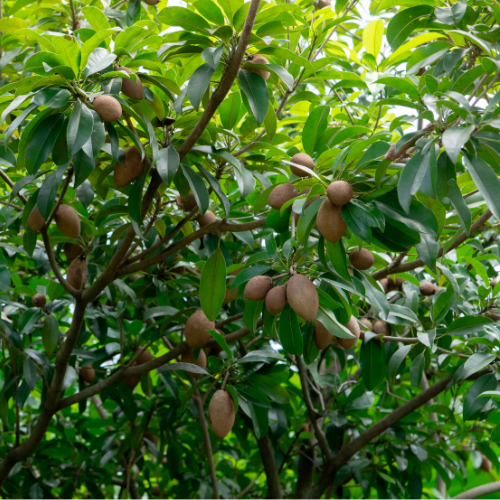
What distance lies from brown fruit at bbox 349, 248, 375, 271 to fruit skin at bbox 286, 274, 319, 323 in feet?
0.64

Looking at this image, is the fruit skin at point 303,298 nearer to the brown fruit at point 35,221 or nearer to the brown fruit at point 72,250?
the brown fruit at point 35,221

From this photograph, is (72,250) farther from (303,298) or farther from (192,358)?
(303,298)

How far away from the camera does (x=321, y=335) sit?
56.7 inches

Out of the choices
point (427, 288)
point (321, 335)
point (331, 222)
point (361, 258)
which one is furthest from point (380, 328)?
point (331, 222)

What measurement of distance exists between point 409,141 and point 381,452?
5.44ft

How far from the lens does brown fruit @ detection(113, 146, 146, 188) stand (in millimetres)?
1336

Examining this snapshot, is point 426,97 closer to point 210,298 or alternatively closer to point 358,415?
point 210,298

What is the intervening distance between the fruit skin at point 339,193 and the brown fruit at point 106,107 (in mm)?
467

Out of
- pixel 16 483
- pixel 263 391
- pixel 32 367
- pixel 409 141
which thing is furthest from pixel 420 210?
pixel 16 483

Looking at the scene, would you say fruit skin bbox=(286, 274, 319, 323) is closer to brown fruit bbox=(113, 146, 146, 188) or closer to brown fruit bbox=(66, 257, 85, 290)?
brown fruit bbox=(113, 146, 146, 188)

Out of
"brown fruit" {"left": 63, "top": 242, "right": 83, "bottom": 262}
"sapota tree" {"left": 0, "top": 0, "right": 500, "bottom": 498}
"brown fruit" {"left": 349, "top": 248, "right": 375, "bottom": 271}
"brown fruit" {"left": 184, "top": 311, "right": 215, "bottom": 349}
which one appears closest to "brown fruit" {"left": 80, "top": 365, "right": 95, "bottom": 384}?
"sapota tree" {"left": 0, "top": 0, "right": 500, "bottom": 498}

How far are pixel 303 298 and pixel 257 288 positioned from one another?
133 mm

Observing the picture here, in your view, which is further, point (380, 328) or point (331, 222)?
point (380, 328)

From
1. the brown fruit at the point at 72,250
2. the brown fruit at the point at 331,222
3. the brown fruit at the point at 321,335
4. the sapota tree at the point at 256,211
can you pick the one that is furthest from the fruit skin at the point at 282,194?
the brown fruit at the point at 72,250
